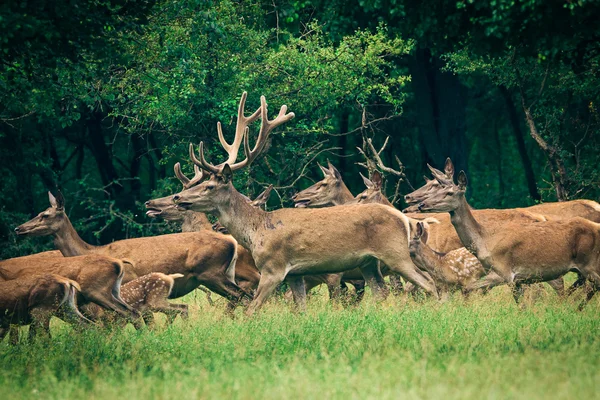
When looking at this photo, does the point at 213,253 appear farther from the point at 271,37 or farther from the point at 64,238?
the point at 271,37

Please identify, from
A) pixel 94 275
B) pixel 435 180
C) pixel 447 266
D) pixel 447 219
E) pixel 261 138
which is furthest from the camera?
pixel 447 219

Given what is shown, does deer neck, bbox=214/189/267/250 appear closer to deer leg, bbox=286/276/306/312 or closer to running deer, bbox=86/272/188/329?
deer leg, bbox=286/276/306/312

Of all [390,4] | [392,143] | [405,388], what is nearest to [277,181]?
[392,143]

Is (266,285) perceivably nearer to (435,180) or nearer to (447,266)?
(447,266)

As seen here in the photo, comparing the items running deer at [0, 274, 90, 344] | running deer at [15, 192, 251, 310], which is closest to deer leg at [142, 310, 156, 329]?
running deer at [15, 192, 251, 310]

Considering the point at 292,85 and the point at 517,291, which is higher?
the point at 292,85

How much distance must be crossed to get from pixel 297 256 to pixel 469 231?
2132mm

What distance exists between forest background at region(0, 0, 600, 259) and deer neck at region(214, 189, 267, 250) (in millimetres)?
2100

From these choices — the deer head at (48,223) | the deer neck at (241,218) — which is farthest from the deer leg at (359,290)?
the deer head at (48,223)

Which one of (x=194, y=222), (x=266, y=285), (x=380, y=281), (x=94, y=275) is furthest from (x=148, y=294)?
(x=194, y=222)

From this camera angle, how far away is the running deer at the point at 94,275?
410 inches

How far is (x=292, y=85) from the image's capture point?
53.6ft

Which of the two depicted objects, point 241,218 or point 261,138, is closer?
point 241,218

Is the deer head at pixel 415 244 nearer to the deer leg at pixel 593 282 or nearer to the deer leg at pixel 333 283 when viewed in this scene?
the deer leg at pixel 333 283
